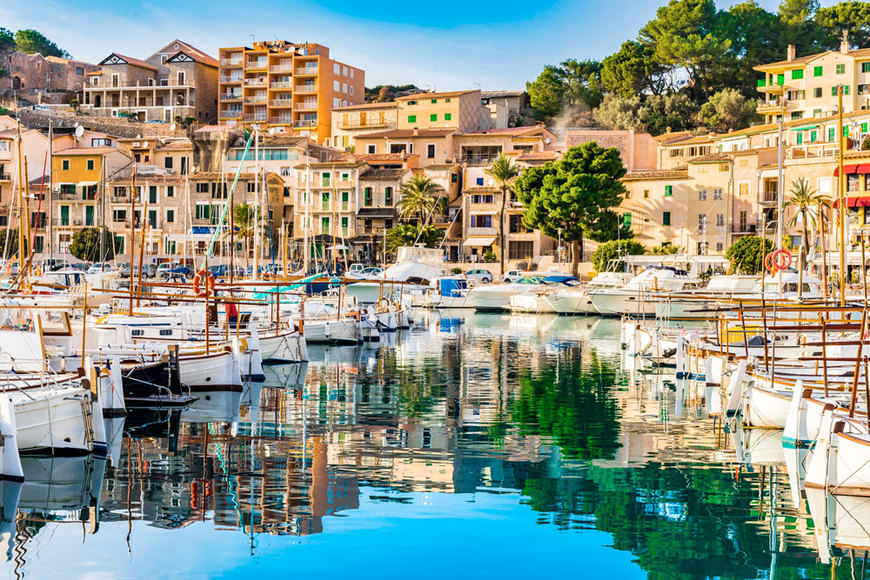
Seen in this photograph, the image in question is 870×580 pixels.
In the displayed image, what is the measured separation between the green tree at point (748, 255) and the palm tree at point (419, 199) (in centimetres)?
2466

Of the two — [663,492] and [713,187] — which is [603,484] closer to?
[663,492]

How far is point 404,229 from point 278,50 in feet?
134

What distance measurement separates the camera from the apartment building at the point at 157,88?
392ft

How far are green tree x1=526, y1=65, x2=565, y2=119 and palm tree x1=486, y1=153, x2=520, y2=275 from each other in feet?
85.1

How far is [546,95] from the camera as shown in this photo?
109 m

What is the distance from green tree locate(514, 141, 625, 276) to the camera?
73.7 m

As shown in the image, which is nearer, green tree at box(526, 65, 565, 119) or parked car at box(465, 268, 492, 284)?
parked car at box(465, 268, 492, 284)

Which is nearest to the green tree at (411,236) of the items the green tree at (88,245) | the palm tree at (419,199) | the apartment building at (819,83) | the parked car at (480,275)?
the palm tree at (419,199)

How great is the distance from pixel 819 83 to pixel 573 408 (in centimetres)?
6555

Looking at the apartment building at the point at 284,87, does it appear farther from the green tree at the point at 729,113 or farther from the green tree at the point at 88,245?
the green tree at the point at 729,113

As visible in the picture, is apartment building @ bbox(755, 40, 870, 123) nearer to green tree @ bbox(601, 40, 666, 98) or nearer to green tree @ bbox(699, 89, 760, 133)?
green tree @ bbox(699, 89, 760, 133)

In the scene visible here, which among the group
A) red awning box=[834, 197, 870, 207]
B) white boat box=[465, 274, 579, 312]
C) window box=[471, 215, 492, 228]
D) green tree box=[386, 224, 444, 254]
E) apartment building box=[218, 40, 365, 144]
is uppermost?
apartment building box=[218, 40, 365, 144]

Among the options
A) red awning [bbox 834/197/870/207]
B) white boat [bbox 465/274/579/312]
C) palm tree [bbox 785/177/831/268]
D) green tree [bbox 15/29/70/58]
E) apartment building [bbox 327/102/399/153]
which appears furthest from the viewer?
green tree [bbox 15/29/70/58]

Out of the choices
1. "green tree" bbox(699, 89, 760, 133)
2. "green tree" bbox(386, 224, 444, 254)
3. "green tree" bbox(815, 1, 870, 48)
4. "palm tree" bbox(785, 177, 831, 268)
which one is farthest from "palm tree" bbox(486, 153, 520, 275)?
"green tree" bbox(815, 1, 870, 48)
